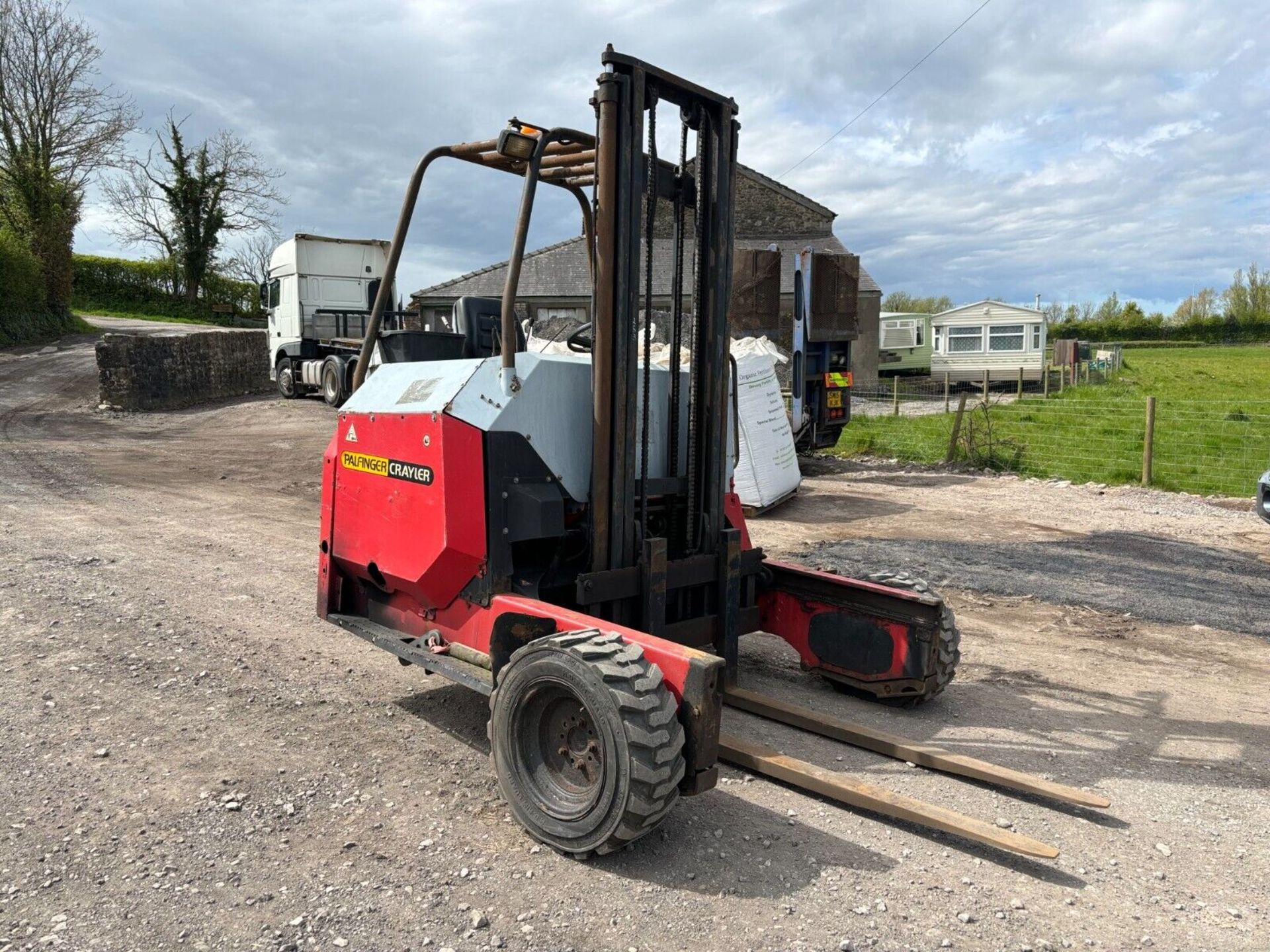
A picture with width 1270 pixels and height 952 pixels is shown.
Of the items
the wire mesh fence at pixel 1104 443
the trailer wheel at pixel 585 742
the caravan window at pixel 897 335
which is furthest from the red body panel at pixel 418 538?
the caravan window at pixel 897 335

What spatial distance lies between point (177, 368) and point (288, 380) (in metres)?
2.46

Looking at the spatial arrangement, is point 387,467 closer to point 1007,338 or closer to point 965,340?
point 1007,338

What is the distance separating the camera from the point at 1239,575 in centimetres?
833

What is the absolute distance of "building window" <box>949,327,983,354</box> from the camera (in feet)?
124

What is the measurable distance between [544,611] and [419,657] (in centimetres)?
86

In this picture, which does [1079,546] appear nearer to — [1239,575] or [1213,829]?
[1239,575]

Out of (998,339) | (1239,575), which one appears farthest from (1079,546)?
(998,339)

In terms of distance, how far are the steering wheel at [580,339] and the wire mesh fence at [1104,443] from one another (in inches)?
401

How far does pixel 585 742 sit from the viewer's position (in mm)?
3623

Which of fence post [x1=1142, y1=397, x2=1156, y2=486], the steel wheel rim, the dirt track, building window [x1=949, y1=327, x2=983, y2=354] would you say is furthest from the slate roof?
the steel wheel rim

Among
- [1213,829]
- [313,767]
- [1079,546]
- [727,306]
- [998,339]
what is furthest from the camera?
[998,339]

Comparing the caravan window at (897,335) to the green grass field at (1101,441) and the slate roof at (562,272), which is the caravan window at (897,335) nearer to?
the slate roof at (562,272)

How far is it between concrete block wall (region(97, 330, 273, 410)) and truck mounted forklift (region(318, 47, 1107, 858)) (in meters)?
18.7

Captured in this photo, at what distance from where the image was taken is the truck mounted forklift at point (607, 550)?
3432 millimetres
